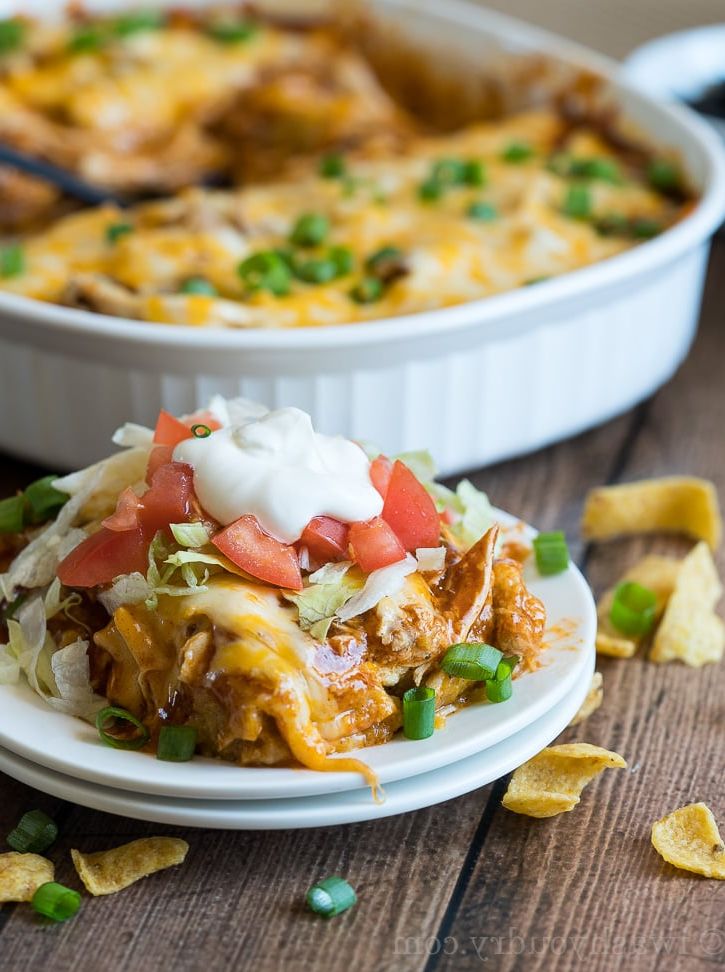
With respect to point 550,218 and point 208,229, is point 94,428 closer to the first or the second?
point 208,229

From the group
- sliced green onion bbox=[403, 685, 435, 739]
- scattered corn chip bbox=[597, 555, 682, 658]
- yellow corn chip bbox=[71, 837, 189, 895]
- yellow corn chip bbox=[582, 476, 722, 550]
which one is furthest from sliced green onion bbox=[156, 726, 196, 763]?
yellow corn chip bbox=[582, 476, 722, 550]

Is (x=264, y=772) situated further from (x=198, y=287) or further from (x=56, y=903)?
(x=198, y=287)

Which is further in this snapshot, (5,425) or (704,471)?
(704,471)

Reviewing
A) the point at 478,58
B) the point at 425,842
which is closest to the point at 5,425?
the point at 425,842

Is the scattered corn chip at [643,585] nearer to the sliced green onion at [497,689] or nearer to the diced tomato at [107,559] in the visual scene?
the sliced green onion at [497,689]

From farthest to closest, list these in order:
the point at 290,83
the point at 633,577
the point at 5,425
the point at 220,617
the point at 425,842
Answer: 1. the point at 290,83
2. the point at 5,425
3. the point at 633,577
4. the point at 425,842
5. the point at 220,617

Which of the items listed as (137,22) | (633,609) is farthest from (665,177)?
(137,22)

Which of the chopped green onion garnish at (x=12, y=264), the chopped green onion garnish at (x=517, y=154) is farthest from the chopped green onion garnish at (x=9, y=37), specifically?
the chopped green onion garnish at (x=517, y=154)

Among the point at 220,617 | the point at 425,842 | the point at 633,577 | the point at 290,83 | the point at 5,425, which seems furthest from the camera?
the point at 290,83
